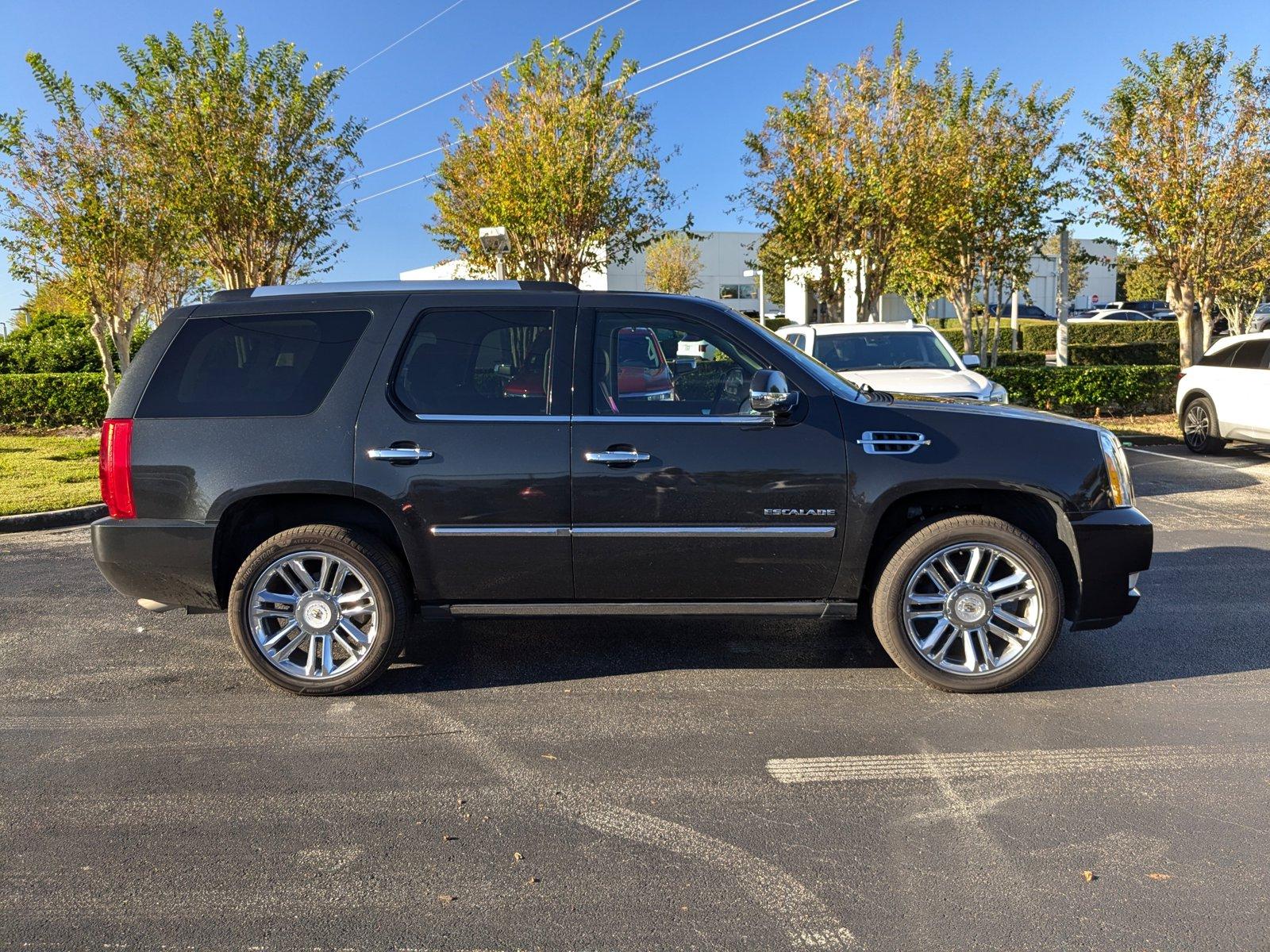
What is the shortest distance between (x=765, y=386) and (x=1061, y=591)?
168 centimetres

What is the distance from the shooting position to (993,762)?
12.6 ft

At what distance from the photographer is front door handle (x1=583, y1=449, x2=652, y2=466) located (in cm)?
441

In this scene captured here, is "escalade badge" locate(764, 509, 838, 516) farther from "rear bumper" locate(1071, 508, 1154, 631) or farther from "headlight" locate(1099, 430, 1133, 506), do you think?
"headlight" locate(1099, 430, 1133, 506)

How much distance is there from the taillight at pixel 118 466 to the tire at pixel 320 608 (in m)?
0.63

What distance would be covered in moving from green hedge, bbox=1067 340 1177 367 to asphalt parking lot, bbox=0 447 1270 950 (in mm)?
26236

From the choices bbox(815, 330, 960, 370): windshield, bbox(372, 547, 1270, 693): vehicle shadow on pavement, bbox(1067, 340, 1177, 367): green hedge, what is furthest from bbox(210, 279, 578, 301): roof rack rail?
bbox(1067, 340, 1177, 367): green hedge

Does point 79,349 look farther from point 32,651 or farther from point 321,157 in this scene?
point 32,651

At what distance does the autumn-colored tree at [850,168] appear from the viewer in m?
17.7

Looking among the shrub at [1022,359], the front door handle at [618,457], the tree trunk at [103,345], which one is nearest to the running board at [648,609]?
the front door handle at [618,457]

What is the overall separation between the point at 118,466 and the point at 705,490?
2.72 metres

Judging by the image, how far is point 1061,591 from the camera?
4.49 m

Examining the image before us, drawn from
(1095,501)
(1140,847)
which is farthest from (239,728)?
(1095,501)

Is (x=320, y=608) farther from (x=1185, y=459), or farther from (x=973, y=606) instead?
(x=1185, y=459)

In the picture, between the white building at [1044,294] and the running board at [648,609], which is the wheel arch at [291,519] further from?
the white building at [1044,294]
